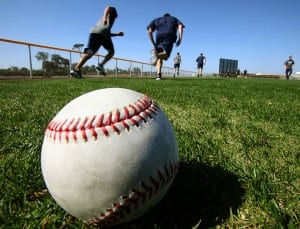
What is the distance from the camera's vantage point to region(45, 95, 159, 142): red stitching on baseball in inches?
58.2

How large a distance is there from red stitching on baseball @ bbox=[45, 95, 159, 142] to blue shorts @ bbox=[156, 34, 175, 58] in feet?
34.4

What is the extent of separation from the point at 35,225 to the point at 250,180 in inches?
56.9

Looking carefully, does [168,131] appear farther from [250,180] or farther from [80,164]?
[250,180]

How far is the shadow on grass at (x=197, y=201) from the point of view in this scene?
1.66m

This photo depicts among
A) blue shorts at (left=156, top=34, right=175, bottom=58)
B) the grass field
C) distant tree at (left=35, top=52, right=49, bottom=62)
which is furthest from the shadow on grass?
distant tree at (left=35, top=52, right=49, bottom=62)

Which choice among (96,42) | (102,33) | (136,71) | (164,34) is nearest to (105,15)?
(102,33)

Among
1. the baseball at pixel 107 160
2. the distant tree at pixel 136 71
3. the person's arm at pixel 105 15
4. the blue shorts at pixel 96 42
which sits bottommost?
the distant tree at pixel 136 71

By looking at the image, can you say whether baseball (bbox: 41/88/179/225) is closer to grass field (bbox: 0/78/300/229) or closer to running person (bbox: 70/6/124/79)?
grass field (bbox: 0/78/300/229)

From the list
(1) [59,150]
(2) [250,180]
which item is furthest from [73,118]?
(2) [250,180]

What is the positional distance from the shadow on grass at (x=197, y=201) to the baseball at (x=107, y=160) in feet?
0.61

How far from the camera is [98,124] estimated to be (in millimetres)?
1498

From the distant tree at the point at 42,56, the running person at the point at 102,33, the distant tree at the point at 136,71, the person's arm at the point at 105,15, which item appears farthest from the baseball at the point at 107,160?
the distant tree at the point at 136,71

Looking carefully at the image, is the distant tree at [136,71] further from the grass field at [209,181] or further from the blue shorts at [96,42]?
the grass field at [209,181]

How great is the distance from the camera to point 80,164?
1431 millimetres
